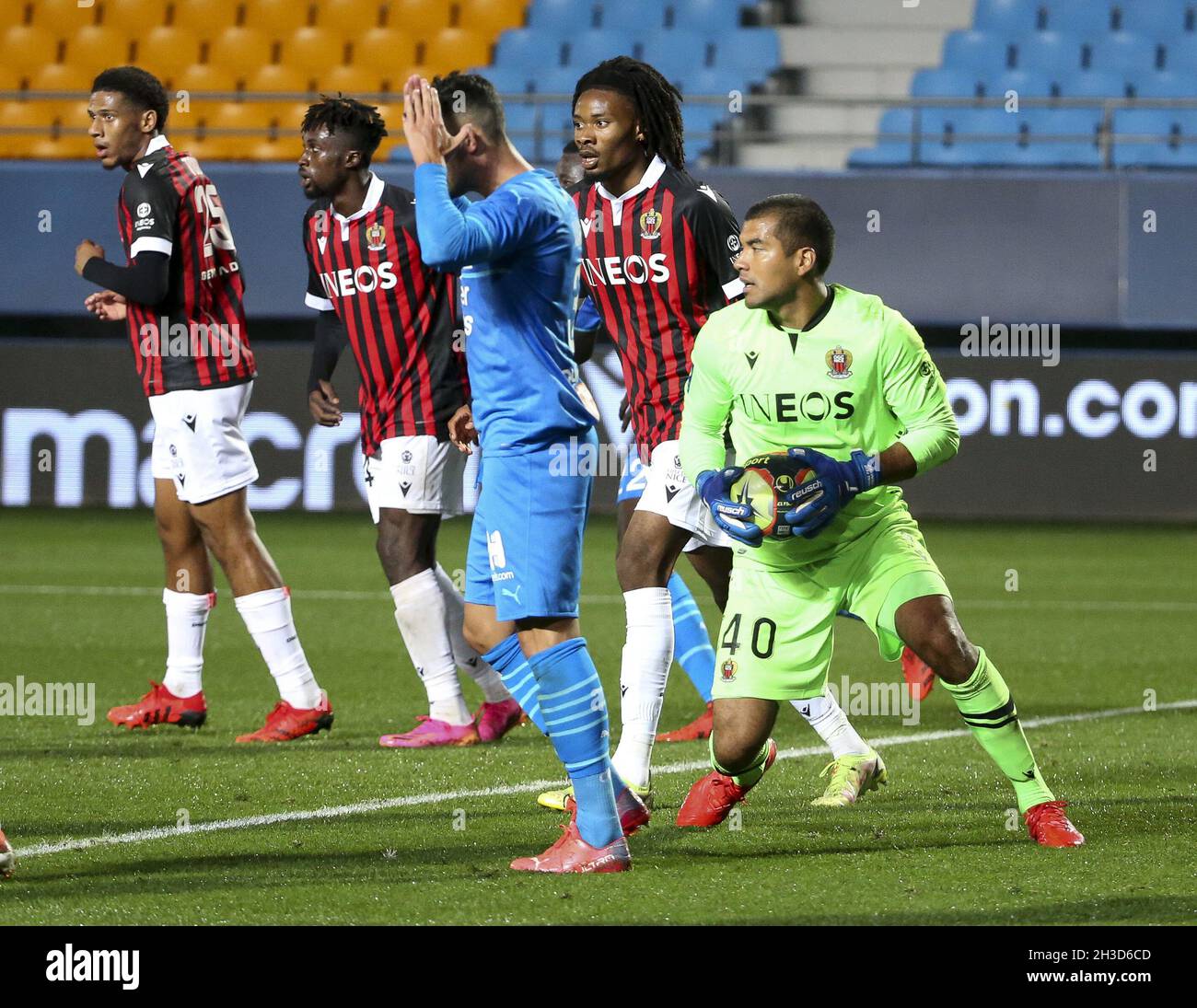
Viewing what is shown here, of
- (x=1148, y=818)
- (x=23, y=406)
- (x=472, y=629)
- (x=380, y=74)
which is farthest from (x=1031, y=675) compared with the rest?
(x=380, y=74)

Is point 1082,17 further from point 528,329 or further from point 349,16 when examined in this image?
point 528,329

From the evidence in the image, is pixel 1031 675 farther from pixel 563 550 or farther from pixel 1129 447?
pixel 1129 447

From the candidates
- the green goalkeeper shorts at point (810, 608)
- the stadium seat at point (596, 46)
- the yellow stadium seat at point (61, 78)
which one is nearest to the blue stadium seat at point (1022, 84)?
the stadium seat at point (596, 46)

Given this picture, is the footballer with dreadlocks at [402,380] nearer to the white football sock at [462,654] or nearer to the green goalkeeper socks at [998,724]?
the white football sock at [462,654]

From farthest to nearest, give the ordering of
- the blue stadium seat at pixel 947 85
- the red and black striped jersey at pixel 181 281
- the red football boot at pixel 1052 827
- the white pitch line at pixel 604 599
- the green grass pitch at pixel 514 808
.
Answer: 1. the blue stadium seat at pixel 947 85
2. the white pitch line at pixel 604 599
3. the red and black striped jersey at pixel 181 281
4. the red football boot at pixel 1052 827
5. the green grass pitch at pixel 514 808

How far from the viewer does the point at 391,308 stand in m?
6.40

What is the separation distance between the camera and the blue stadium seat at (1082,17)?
1761cm

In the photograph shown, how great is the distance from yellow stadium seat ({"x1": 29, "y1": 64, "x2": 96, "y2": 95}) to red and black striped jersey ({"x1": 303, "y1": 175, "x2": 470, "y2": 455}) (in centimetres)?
1181

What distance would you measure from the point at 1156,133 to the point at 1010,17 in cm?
215

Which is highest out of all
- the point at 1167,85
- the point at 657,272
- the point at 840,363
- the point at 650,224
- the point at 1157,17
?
the point at 1157,17

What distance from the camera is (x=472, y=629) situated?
194 inches

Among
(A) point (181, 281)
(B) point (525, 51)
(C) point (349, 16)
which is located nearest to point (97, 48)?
(C) point (349, 16)

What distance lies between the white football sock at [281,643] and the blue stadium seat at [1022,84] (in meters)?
12.1

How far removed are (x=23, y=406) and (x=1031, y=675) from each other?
945 cm
